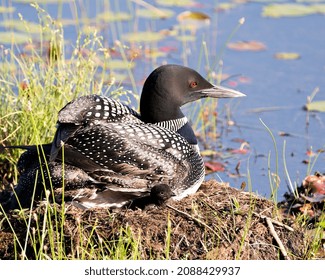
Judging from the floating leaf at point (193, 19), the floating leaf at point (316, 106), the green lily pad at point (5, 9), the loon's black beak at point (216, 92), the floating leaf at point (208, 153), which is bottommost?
the floating leaf at point (208, 153)

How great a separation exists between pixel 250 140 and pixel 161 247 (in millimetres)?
2720

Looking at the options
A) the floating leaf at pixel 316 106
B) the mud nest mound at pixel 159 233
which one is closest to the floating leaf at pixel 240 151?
the floating leaf at pixel 316 106

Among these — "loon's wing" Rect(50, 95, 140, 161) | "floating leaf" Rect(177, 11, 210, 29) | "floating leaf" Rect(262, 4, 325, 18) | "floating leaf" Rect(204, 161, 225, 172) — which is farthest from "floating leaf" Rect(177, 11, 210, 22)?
"loon's wing" Rect(50, 95, 140, 161)

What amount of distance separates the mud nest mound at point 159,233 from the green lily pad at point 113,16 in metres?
4.37

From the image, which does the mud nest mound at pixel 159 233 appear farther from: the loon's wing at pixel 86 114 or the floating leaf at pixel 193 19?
the floating leaf at pixel 193 19

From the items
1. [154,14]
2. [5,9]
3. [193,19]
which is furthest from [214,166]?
[5,9]

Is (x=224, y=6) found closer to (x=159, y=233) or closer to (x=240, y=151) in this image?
(x=240, y=151)

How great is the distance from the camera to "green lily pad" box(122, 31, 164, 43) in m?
8.75

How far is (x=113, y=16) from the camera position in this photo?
937 centimetres

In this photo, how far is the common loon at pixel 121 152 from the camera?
5121 mm

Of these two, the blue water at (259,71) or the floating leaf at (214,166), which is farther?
the blue water at (259,71)

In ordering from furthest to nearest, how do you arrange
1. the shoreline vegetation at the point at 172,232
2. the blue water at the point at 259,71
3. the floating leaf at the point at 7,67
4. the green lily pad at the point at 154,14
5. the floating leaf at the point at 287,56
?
the green lily pad at the point at 154,14
the floating leaf at the point at 287,56
the blue water at the point at 259,71
the floating leaf at the point at 7,67
the shoreline vegetation at the point at 172,232

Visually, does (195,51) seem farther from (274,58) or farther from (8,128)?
(8,128)

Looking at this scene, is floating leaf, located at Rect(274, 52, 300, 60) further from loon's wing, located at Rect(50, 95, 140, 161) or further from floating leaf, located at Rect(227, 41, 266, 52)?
loon's wing, located at Rect(50, 95, 140, 161)
